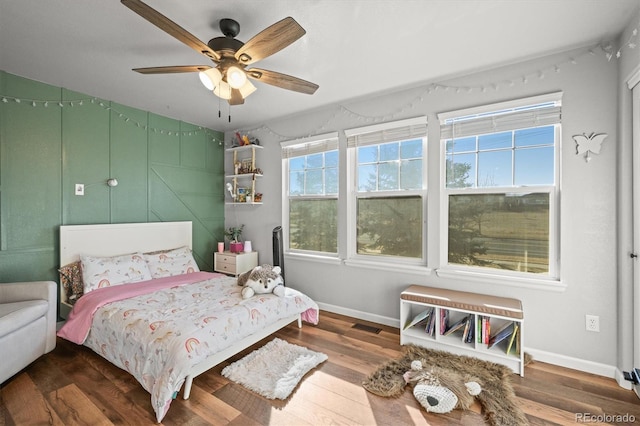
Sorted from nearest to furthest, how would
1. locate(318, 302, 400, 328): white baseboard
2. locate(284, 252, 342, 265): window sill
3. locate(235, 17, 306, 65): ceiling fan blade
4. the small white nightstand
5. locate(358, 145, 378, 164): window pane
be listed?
locate(235, 17, 306, 65): ceiling fan blade < locate(318, 302, 400, 328): white baseboard < locate(358, 145, 378, 164): window pane < locate(284, 252, 342, 265): window sill < the small white nightstand

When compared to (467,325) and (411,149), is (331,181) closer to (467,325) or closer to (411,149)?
(411,149)

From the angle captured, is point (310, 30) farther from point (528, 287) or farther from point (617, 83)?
point (528, 287)

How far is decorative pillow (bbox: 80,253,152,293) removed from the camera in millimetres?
2779

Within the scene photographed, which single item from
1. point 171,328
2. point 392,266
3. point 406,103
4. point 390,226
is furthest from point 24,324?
point 406,103

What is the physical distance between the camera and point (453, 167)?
2.83 meters

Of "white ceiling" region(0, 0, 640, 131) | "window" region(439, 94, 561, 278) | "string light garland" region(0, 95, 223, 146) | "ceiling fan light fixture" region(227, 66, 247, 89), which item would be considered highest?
"white ceiling" region(0, 0, 640, 131)

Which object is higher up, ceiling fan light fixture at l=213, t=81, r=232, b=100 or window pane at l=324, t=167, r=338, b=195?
ceiling fan light fixture at l=213, t=81, r=232, b=100

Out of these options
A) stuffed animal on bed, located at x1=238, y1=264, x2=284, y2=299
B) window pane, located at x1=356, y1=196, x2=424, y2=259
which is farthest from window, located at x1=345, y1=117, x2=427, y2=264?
stuffed animal on bed, located at x1=238, y1=264, x2=284, y2=299

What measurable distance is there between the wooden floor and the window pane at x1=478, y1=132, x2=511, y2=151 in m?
1.94

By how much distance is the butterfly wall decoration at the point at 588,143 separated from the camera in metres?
2.16

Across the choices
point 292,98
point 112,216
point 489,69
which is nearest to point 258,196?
point 292,98

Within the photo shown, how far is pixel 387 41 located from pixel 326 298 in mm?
2864

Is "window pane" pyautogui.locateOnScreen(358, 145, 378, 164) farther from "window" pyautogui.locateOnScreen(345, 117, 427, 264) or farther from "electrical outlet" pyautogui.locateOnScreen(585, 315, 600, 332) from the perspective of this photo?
"electrical outlet" pyautogui.locateOnScreen(585, 315, 600, 332)

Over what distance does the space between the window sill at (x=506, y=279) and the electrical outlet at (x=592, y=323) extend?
257 mm
